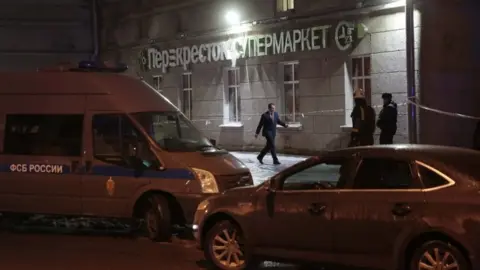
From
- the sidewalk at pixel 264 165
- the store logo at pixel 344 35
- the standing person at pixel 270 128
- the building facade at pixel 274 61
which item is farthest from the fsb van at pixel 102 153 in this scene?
the store logo at pixel 344 35

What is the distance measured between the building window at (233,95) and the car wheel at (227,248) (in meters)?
14.7

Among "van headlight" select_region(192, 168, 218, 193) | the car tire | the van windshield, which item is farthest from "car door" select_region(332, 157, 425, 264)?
the van windshield

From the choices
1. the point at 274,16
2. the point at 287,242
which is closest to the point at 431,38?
the point at 274,16

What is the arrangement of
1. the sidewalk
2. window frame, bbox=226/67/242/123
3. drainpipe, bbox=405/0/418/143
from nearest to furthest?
drainpipe, bbox=405/0/418/143 < the sidewalk < window frame, bbox=226/67/242/123

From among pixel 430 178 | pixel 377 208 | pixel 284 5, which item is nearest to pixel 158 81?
pixel 284 5

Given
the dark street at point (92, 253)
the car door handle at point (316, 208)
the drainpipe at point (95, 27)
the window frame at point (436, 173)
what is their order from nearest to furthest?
the window frame at point (436, 173) < the car door handle at point (316, 208) < the dark street at point (92, 253) < the drainpipe at point (95, 27)

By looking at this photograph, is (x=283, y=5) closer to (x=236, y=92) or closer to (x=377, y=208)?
(x=236, y=92)

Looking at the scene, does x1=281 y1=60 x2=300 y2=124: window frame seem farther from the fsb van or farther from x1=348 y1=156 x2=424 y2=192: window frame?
x1=348 y1=156 x2=424 y2=192: window frame

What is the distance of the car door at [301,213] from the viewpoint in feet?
23.1

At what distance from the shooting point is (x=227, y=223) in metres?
7.86

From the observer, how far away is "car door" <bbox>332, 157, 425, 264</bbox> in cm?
651

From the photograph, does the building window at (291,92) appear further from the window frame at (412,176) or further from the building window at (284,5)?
the window frame at (412,176)

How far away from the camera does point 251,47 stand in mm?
21406

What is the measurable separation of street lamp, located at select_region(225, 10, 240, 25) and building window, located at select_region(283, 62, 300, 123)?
2.42 metres
